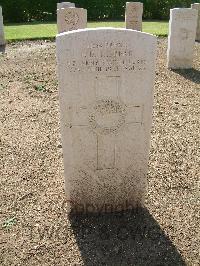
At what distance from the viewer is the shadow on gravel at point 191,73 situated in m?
8.29

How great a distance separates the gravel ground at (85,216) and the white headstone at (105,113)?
304 millimetres

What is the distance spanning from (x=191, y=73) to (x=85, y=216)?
6131 mm

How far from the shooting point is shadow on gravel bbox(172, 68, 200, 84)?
27.2 feet

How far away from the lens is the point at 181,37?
28.3 ft

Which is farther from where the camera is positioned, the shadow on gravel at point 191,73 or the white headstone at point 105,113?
the shadow on gravel at point 191,73

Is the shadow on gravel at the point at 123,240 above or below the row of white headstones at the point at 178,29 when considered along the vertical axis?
below

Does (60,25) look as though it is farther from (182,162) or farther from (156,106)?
(182,162)

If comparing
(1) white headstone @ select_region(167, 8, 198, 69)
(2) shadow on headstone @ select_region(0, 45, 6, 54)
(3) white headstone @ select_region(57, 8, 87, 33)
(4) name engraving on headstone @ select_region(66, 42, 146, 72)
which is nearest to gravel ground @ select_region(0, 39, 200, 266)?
(4) name engraving on headstone @ select_region(66, 42, 146, 72)

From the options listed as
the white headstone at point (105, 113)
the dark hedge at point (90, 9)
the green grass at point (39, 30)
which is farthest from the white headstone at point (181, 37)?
the dark hedge at point (90, 9)

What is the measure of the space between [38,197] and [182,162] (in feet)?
6.45

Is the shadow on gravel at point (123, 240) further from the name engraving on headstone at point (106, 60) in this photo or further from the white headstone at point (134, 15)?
the white headstone at point (134, 15)

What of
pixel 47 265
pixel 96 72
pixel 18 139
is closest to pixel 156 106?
pixel 18 139

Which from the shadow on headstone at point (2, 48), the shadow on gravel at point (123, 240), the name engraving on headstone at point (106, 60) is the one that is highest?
the name engraving on headstone at point (106, 60)

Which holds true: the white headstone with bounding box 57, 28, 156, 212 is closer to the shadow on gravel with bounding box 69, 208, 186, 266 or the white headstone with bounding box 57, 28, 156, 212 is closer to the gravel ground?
the shadow on gravel with bounding box 69, 208, 186, 266
